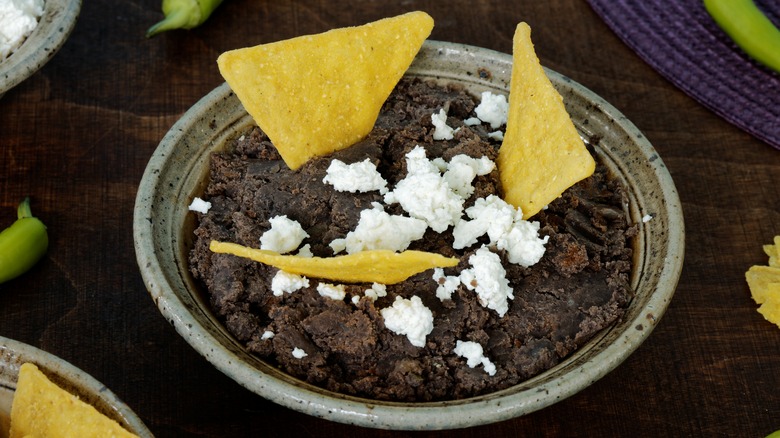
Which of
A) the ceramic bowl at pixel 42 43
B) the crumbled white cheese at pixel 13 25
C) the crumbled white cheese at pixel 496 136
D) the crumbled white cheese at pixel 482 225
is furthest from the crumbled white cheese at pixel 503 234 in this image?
the crumbled white cheese at pixel 13 25

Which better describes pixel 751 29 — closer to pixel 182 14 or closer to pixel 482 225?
pixel 482 225

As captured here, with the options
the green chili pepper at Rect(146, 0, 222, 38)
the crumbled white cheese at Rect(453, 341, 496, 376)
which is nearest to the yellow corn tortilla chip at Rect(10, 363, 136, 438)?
the crumbled white cheese at Rect(453, 341, 496, 376)

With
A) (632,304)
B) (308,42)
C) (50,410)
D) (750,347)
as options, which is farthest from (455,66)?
(50,410)

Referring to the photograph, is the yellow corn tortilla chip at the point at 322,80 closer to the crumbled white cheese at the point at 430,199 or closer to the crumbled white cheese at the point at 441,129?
the crumbled white cheese at the point at 441,129

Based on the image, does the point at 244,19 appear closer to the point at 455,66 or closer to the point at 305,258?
the point at 455,66

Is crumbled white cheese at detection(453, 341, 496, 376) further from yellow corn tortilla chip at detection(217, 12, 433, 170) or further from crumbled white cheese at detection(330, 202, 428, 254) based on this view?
yellow corn tortilla chip at detection(217, 12, 433, 170)

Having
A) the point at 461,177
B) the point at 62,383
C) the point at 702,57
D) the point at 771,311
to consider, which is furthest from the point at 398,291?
the point at 702,57
